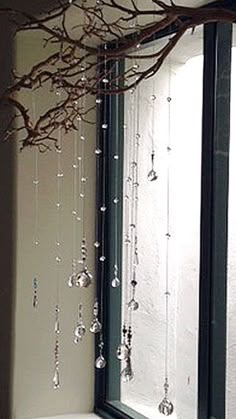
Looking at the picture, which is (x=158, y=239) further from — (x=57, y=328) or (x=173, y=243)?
(x=57, y=328)

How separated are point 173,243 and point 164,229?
5 centimetres

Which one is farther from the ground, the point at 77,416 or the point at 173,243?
the point at 173,243

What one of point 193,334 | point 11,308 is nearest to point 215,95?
point 193,334

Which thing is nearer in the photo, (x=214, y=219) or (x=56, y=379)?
(x=214, y=219)

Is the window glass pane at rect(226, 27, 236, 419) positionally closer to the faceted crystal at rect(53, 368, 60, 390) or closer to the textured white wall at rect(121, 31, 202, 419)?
the textured white wall at rect(121, 31, 202, 419)

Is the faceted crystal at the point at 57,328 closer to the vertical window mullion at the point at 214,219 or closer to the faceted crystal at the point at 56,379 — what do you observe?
the faceted crystal at the point at 56,379

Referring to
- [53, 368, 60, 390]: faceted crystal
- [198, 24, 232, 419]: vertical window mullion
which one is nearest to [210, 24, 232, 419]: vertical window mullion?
[198, 24, 232, 419]: vertical window mullion

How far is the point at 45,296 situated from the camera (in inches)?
71.6

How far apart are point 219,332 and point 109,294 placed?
0.51 m

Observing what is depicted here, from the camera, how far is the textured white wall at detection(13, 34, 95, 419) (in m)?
1.78

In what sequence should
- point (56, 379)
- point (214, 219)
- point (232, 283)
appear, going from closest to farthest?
point (214, 219) → point (232, 283) → point (56, 379)

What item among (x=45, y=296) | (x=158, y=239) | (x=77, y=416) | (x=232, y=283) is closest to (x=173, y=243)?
(x=158, y=239)

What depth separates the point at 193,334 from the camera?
1661mm

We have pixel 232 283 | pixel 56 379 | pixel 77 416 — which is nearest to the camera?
pixel 232 283
